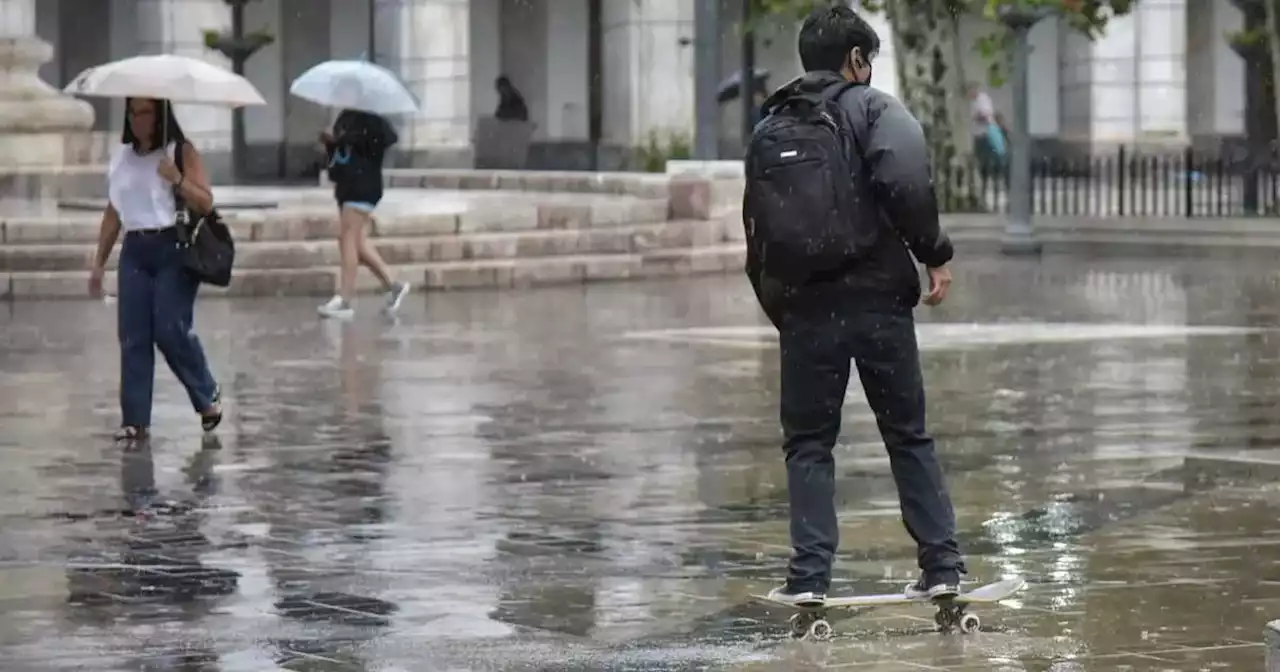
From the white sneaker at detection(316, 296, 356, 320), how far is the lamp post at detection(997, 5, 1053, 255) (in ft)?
37.6

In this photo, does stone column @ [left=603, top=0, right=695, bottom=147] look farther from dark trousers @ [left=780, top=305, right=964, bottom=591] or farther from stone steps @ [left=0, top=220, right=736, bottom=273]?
dark trousers @ [left=780, top=305, right=964, bottom=591]

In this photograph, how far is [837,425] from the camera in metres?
7.32

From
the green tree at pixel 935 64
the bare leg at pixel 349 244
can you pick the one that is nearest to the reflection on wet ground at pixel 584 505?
the bare leg at pixel 349 244

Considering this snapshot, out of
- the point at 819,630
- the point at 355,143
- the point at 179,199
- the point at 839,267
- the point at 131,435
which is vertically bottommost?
the point at 819,630

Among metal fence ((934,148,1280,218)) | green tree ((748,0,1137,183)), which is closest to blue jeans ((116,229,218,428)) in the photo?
metal fence ((934,148,1280,218))

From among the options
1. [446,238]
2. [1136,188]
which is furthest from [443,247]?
[1136,188]

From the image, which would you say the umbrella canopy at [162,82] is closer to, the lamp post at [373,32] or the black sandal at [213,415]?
the black sandal at [213,415]

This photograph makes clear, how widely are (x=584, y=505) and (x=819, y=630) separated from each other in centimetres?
301

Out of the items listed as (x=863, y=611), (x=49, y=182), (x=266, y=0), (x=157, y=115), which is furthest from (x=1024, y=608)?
(x=266, y=0)

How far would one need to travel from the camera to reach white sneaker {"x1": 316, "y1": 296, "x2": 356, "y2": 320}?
19203 millimetres

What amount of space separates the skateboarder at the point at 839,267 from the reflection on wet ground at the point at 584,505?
331 millimetres

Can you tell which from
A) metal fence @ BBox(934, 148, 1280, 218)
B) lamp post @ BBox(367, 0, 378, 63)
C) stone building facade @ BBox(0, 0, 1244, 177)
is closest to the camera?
metal fence @ BBox(934, 148, 1280, 218)

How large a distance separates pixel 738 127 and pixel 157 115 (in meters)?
38.9

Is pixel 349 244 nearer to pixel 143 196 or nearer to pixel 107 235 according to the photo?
pixel 107 235
